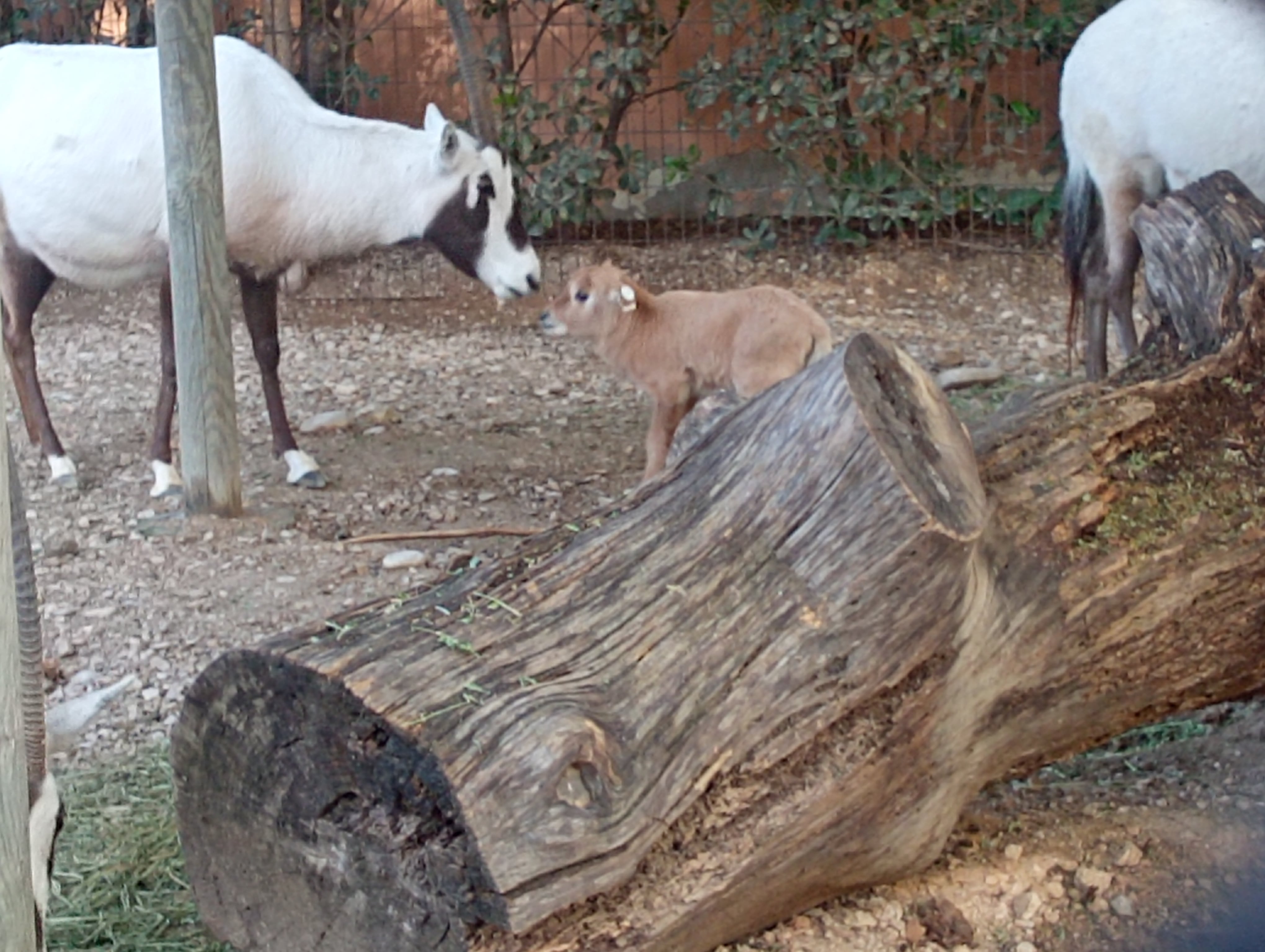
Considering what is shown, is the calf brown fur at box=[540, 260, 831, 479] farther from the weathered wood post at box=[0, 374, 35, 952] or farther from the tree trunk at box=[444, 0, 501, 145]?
the weathered wood post at box=[0, 374, 35, 952]

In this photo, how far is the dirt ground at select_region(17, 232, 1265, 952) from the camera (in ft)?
9.32

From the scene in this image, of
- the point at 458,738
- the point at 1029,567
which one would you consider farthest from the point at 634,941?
the point at 1029,567

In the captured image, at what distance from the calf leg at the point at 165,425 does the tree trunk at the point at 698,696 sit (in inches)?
119

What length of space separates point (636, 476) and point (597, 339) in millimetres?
757

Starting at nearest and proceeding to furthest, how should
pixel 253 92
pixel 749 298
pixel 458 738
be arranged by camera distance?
1. pixel 458 738
2. pixel 749 298
3. pixel 253 92

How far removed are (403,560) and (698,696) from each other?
8.20 feet

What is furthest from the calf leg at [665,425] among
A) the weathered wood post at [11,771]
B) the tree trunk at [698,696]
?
the weathered wood post at [11,771]

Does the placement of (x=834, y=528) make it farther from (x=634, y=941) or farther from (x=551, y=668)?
(x=634, y=941)

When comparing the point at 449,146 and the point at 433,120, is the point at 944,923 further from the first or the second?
the point at 433,120

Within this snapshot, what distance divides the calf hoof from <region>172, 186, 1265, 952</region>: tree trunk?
9.82 ft

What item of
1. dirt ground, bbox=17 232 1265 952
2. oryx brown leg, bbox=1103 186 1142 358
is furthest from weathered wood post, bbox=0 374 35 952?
oryx brown leg, bbox=1103 186 1142 358

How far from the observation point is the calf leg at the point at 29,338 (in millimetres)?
5723

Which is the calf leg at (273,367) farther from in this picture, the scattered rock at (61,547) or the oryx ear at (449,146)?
the scattered rock at (61,547)

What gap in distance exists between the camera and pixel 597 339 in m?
5.24
